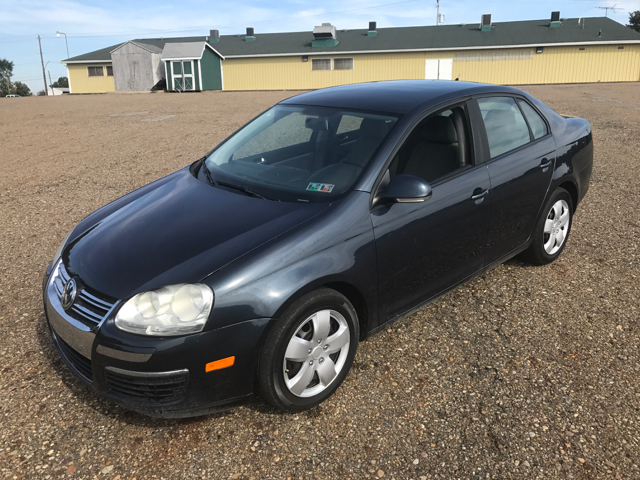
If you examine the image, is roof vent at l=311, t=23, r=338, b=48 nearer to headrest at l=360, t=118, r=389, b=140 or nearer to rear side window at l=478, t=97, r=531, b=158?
rear side window at l=478, t=97, r=531, b=158

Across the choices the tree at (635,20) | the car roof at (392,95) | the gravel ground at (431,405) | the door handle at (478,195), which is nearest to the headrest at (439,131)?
the car roof at (392,95)

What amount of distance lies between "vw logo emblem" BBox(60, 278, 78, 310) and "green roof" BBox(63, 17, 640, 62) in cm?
3636

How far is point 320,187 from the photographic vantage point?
319cm

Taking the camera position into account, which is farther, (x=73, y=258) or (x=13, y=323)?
(x=13, y=323)

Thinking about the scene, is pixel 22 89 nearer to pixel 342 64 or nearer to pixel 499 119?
pixel 342 64

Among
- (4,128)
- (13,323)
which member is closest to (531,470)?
(13,323)

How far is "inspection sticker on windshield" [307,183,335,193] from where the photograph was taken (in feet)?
10.4

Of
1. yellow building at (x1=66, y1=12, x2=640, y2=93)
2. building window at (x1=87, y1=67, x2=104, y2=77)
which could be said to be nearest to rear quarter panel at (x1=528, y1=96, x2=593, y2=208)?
yellow building at (x1=66, y1=12, x2=640, y2=93)

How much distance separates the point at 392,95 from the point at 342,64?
35.8 meters

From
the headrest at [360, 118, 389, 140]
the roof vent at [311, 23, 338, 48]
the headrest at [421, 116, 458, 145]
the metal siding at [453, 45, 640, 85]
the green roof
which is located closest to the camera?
the headrest at [360, 118, 389, 140]

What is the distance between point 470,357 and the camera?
342 centimetres

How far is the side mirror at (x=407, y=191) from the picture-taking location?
297cm

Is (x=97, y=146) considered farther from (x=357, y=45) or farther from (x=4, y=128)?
(x=357, y=45)

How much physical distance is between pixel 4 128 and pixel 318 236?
14.7m
